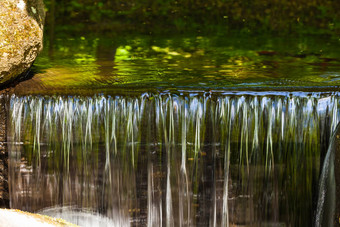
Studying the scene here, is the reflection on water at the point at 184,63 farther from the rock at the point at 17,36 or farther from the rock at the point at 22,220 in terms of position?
the rock at the point at 22,220

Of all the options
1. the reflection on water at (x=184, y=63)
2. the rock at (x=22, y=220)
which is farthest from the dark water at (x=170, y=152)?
the rock at (x=22, y=220)

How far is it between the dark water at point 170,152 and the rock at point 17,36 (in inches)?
9.1

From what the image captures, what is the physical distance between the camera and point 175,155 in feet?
14.6

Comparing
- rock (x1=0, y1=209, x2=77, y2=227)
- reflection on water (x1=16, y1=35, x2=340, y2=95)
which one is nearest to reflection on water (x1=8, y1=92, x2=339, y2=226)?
reflection on water (x1=16, y1=35, x2=340, y2=95)

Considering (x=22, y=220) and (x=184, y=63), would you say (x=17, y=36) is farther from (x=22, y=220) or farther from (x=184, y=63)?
(x=184, y=63)

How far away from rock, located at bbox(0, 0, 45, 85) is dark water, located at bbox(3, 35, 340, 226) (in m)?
0.23

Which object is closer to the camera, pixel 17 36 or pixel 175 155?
pixel 17 36

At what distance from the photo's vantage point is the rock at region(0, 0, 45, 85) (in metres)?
4.28

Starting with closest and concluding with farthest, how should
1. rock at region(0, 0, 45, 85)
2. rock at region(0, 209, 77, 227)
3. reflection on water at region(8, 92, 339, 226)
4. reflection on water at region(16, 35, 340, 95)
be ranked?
rock at region(0, 209, 77, 227), rock at region(0, 0, 45, 85), reflection on water at region(8, 92, 339, 226), reflection on water at region(16, 35, 340, 95)

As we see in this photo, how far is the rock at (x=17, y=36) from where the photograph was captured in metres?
4.28

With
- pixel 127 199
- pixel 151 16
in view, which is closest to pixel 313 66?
pixel 127 199

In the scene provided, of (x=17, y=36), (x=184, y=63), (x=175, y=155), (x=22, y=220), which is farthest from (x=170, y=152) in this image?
(x=184, y=63)

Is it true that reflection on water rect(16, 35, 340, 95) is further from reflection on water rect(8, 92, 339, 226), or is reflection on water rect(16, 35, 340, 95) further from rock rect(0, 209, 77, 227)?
rock rect(0, 209, 77, 227)

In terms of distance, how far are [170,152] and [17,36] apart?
1594 mm
